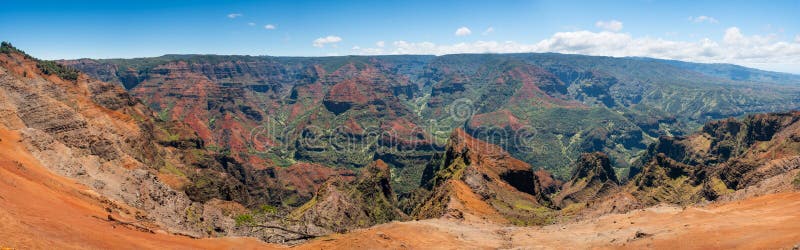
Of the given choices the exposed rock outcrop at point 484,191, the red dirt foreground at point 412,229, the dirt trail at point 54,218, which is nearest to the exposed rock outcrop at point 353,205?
the exposed rock outcrop at point 484,191

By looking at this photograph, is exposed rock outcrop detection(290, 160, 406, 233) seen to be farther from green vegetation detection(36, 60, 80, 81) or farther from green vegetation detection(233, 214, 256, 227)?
green vegetation detection(36, 60, 80, 81)

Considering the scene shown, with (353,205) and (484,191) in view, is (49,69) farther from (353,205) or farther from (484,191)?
(484,191)

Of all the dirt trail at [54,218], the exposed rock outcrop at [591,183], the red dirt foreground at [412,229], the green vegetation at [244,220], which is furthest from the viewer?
the exposed rock outcrop at [591,183]

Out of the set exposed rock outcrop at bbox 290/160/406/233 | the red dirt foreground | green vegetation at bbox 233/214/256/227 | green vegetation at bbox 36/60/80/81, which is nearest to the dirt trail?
the red dirt foreground

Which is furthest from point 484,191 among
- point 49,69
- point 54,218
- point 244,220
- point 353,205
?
point 49,69

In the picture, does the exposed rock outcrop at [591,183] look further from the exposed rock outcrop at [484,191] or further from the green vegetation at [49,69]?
the green vegetation at [49,69]

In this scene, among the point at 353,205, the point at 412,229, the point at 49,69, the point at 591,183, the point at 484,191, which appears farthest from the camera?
the point at 591,183

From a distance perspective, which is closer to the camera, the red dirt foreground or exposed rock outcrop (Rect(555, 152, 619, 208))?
the red dirt foreground

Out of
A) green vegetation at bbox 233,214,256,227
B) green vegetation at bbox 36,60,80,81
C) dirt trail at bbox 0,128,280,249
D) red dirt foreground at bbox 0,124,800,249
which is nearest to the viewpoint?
dirt trail at bbox 0,128,280,249
